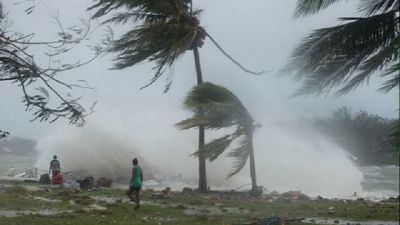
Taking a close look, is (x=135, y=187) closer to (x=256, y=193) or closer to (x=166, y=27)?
(x=256, y=193)

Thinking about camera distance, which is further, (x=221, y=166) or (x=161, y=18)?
(x=221, y=166)

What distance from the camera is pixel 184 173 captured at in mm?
37344

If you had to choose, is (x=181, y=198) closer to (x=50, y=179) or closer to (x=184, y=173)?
(x=50, y=179)

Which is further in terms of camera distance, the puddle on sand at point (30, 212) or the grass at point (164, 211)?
the puddle on sand at point (30, 212)

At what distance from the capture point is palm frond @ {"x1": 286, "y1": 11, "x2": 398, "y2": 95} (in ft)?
28.6

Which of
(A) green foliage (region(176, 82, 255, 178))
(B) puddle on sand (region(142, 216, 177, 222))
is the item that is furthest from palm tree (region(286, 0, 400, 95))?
(A) green foliage (region(176, 82, 255, 178))

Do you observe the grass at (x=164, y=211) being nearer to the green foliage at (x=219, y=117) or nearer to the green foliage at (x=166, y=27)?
the green foliage at (x=219, y=117)

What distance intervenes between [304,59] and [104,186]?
15547 millimetres

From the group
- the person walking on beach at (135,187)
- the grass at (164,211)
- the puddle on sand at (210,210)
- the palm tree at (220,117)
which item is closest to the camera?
the grass at (164,211)

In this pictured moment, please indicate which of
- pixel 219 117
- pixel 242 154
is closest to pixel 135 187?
pixel 219 117

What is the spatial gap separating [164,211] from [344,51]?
6569mm

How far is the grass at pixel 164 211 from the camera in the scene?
11.7 m

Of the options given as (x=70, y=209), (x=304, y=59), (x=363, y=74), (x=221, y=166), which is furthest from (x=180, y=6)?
(x=221, y=166)

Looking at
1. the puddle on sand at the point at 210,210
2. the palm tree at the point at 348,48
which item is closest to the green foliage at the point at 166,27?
the palm tree at the point at 348,48
